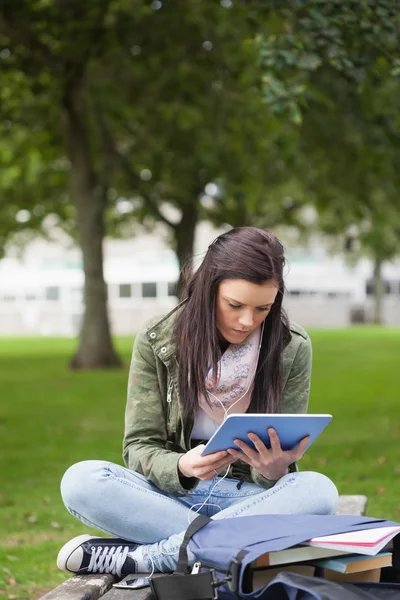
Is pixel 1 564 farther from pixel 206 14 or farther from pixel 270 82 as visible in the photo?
pixel 206 14

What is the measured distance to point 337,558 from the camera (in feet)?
11.5

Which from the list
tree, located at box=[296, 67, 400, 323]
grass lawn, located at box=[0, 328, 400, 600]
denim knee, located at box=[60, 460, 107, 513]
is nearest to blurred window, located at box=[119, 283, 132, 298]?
grass lawn, located at box=[0, 328, 400, 600]

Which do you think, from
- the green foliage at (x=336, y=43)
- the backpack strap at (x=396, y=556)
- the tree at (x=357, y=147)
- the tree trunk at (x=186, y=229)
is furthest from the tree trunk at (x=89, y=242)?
the backpack strap at (x=396, y=556)

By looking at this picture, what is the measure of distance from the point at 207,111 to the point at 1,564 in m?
12.6

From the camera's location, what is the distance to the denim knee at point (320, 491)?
159 inches

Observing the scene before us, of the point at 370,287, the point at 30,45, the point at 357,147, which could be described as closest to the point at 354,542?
the point at 357,147

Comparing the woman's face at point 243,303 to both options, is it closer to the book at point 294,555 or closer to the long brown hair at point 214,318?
the long brown hair at point 214,318

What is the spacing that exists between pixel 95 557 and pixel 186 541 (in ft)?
1.52

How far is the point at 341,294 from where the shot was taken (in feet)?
193

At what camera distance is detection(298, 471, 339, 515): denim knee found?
13.3 ft

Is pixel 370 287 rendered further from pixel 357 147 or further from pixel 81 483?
pixel 81 483

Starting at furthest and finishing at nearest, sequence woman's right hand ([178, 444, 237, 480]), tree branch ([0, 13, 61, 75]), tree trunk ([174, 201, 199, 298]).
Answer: tree trunk ([174, 201, 199, 298]) → tree branch ([0, 13, 61, 75]) → woman's right hand ([178, 444, 237, 480])

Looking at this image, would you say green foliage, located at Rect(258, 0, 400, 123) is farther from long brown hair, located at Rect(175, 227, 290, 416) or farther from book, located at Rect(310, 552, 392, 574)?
book, located at Rect(310, 552, 392, 574)

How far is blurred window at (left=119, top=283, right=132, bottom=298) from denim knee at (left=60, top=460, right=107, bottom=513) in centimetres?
5301
